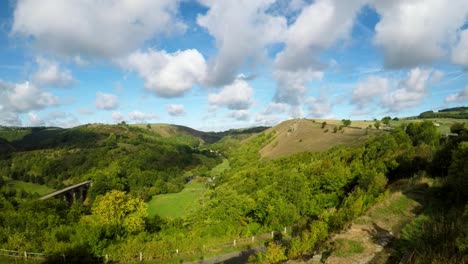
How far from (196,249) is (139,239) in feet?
25.2

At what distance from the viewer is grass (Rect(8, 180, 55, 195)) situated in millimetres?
128812

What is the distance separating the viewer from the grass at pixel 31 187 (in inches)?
5071

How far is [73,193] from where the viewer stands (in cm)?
12244

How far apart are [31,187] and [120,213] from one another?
10783 cm

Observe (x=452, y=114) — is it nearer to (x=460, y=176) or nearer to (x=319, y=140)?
(x=319, y=140)

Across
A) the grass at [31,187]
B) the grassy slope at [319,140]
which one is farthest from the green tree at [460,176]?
the grass at [31,187]

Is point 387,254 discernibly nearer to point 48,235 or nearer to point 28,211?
point 48,235

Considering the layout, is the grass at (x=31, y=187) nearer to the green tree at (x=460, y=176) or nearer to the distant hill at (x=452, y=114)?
the green tree at (x=460, y=176)

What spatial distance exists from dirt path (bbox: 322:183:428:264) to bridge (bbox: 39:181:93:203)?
11304 cm

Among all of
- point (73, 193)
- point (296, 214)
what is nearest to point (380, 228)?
point (296, 214)

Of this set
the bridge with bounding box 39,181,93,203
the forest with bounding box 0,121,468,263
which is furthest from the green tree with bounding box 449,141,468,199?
the bridge with bounding box 39,181,93,203

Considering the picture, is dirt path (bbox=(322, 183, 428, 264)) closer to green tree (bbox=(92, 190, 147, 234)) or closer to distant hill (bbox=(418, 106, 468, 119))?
green tree (bbox=(92, 190, 147, 234))

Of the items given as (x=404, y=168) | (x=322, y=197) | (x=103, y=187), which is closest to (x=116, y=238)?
(x=322, y=197)

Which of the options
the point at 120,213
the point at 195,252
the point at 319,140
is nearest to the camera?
the point at 195,252
